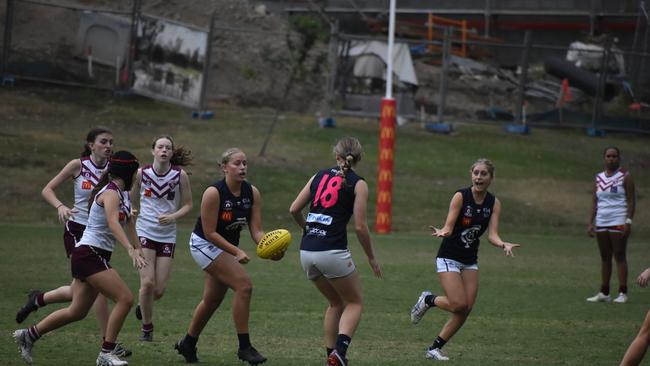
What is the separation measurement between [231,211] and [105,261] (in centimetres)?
122

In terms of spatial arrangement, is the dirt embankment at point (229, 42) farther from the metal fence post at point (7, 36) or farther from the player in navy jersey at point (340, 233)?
the player in navy jersey at point (340, 233)

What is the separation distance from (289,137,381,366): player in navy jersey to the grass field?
0.89 metres

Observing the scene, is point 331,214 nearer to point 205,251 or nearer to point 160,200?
point 205,251

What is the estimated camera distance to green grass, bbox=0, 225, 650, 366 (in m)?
10.2

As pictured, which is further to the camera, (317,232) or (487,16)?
(487,16)

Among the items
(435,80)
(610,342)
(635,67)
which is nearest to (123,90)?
(435,80)

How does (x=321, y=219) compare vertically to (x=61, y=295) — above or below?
above

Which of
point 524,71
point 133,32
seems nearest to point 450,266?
point 524,71

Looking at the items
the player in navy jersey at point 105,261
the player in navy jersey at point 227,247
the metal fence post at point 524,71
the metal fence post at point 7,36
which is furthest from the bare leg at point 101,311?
the metal fence post at point 524,71

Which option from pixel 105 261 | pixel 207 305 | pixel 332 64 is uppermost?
pixel 332 64

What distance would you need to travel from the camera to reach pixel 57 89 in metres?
33.0

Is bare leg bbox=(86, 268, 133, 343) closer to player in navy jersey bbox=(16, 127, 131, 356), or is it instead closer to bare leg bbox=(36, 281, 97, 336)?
bare leg bbox=(36, 281, 97, 336)

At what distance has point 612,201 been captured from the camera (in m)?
15.6

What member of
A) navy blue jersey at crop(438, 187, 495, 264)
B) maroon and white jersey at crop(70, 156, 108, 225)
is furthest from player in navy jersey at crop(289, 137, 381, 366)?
maroon and white jersey at crop(70, 156, 108, 225)
